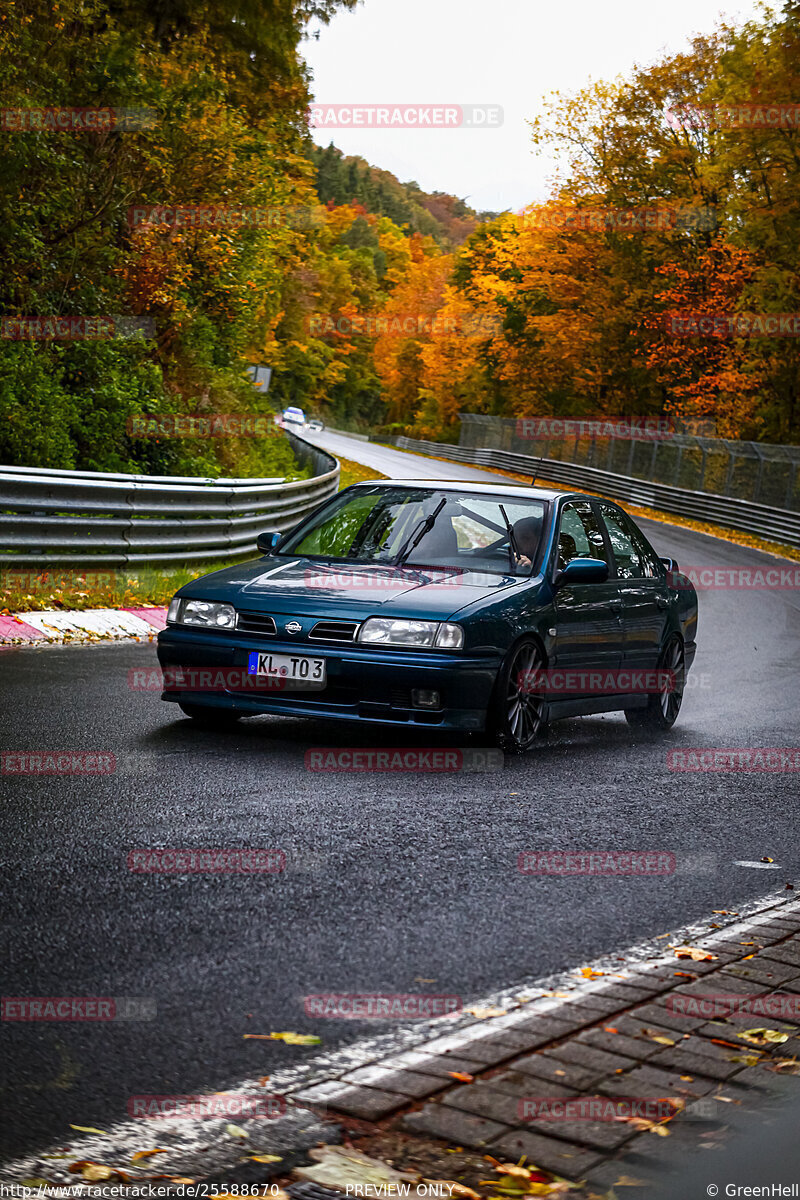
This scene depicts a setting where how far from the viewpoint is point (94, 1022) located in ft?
12.3

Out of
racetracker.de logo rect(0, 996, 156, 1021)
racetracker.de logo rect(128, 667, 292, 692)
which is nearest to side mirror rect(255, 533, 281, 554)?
racetracker.de logo rect(128, 667, 292, 692)

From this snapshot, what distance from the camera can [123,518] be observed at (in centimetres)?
1422

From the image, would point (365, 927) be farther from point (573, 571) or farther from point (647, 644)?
point (647, 644)

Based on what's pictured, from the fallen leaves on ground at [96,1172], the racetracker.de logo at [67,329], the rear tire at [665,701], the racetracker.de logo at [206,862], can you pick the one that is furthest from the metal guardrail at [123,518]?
the fallen leaves on ground at [96,1172]

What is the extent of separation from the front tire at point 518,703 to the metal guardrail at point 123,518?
19.1ft

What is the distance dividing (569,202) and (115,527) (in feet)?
160

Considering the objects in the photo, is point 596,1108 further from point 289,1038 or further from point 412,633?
point 412,633

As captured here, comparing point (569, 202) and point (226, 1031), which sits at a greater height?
point (569, 202)

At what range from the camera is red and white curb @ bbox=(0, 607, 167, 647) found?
37.6ft

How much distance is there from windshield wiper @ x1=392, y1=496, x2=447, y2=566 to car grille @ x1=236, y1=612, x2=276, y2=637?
3.78 feet

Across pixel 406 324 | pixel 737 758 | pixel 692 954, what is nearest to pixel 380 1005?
pixel 692 954

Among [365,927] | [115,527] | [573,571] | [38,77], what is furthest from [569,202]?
[365,927]

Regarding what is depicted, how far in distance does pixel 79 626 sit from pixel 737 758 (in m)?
5.70

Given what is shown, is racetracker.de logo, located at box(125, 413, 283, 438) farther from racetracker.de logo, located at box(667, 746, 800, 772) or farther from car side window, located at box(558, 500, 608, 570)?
racetracker.de logo, located at box(667, 746, 800, 772)
